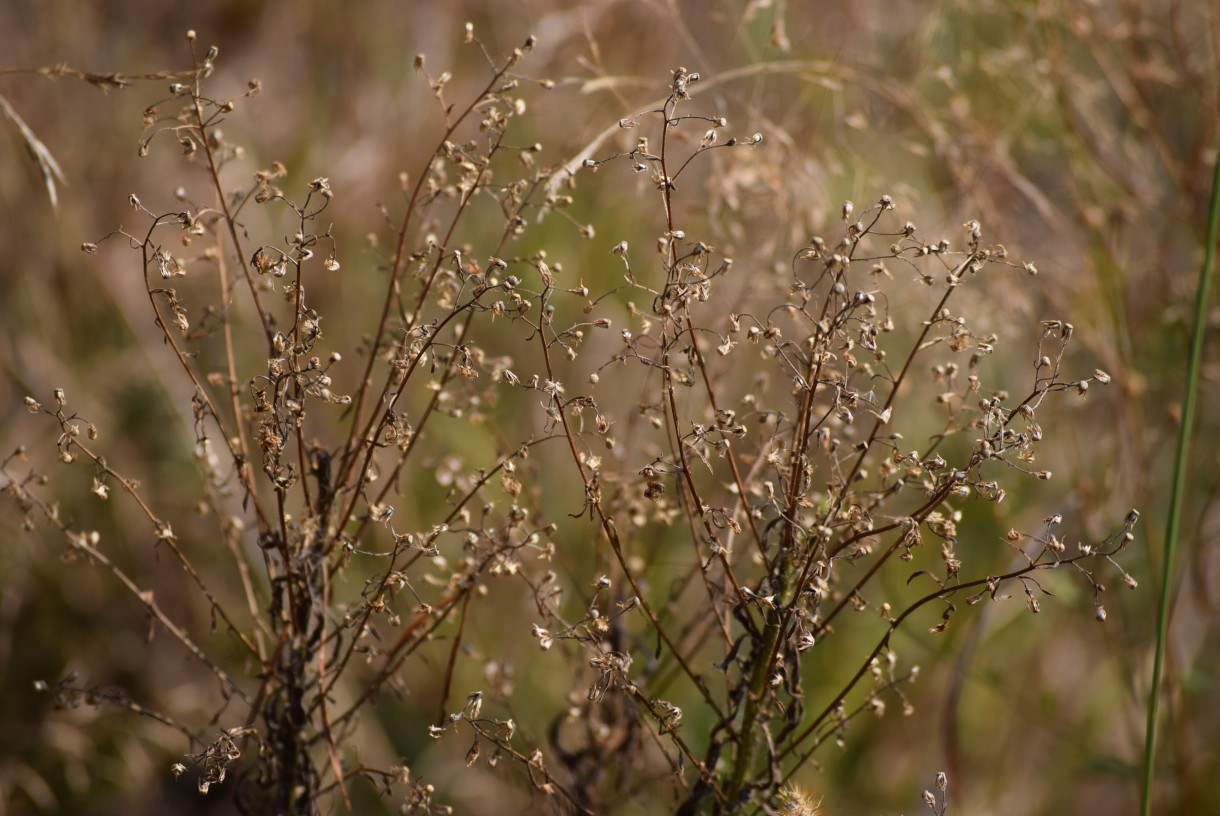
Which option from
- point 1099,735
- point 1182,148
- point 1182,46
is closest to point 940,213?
point 1182,46

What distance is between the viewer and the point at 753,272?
75.5 inches

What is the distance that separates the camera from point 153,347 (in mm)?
2797

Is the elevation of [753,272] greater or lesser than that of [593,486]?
greater

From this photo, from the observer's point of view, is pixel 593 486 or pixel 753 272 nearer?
pixel 593 486

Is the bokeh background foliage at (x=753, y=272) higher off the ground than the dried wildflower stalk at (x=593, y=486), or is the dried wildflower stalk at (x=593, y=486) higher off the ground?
the bokeh background foliage at (x=753, y=272)

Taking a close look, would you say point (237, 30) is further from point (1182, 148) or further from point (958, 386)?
point (1182, 148)

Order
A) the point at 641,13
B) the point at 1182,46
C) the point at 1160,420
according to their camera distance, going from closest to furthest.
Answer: the point at 1182,46
the point at 1160,420
the point at 641,13

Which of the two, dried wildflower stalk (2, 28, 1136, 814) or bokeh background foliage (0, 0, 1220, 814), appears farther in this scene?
bokeh background foliage (0, 0, 1220, 814)

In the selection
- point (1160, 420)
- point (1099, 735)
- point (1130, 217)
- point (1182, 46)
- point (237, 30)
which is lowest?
point (1099, 735)

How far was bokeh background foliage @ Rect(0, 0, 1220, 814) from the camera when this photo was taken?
2.04 metres

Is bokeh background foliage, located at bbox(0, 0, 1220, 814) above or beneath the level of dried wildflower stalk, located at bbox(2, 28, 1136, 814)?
above

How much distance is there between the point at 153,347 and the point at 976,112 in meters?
2.13

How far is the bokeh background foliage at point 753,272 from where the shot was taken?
6.69 feet

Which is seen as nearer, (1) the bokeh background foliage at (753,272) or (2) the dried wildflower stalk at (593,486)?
(2) the dried wildflower stalk at (593,486)
